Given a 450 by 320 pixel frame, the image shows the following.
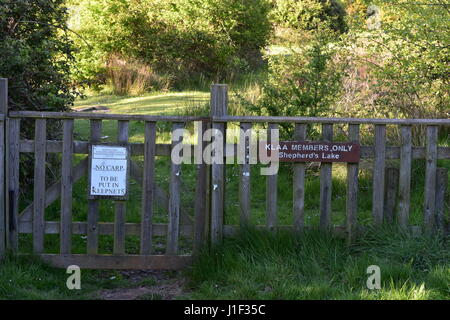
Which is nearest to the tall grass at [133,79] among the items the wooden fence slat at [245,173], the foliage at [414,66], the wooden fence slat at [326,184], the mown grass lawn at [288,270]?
the foliage at [414,66]

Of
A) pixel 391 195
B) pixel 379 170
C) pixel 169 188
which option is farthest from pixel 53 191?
pixel 391 195

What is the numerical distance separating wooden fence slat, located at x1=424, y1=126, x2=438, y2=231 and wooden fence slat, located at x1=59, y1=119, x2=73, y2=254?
127 inches

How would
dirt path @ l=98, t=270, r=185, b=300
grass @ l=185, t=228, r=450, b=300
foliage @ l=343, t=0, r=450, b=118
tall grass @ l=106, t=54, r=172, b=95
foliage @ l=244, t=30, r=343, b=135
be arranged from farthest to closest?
tall grass @ l=106, t=54, r=172, b=95, foliage @ l=343, t=0, r=450, b=118, foliage @ l=244, t=30, r=343, b=135, dirt path @ l=98, t=270, r=185, b=300, grass @ l=185, t=228, r=450, b=300

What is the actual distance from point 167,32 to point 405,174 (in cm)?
1557

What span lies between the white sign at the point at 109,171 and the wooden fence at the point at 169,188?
10 cm

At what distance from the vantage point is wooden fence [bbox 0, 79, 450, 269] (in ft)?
18.6

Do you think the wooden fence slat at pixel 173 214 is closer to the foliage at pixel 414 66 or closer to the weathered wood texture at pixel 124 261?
the weathered wood texture at pixel 124 261

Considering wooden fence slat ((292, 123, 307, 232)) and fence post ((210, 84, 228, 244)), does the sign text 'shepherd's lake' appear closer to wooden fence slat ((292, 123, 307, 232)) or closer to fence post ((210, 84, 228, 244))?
wooden fence slat ((292, 123, 307, 232))

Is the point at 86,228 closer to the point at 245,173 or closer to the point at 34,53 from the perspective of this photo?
the point at 245,173

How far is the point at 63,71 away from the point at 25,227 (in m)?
2.91

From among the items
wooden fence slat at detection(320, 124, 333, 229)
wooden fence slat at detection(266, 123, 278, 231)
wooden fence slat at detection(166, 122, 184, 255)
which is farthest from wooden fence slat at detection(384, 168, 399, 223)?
wooden fence slat at detection(166, 122, 184, 255)

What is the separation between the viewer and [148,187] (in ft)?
19.0
